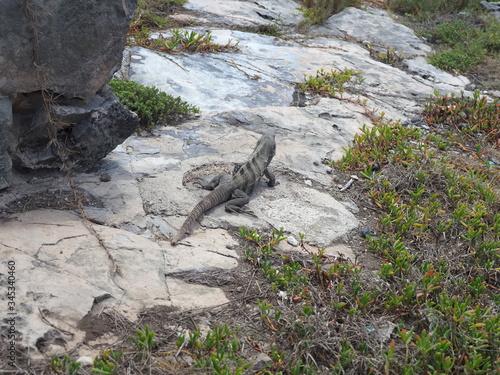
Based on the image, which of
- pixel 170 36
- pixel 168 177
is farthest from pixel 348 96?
pixel 168 177

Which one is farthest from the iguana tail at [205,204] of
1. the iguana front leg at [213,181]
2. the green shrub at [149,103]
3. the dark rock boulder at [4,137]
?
the green shrub at [149,103]

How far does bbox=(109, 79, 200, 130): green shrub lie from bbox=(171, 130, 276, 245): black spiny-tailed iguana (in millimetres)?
1520

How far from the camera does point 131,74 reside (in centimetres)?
805

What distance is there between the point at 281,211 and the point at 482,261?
2.05 m

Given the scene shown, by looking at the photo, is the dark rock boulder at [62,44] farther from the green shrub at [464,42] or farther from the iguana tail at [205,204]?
the green shrub at [464,42]

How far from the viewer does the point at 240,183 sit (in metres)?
5.71

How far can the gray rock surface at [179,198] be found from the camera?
12.3 ft

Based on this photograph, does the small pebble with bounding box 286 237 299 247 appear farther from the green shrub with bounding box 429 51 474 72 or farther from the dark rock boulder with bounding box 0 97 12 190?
the green shrub with bounding box 429 51 474 72

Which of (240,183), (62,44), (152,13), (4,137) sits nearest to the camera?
(4,137)

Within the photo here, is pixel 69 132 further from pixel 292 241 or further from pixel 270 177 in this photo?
pixel 292 241

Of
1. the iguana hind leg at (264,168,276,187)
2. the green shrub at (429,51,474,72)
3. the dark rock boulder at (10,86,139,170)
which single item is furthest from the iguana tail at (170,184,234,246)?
the green shrub at (429,51,474,72)

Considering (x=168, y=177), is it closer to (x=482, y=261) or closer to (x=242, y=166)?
(x=242, y=166)

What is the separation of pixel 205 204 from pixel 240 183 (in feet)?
2.13

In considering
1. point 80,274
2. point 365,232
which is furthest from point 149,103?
point 80,274
